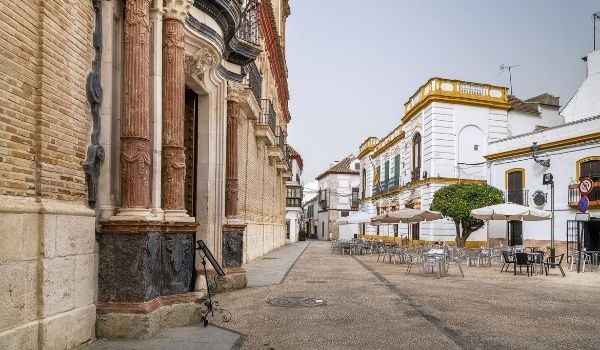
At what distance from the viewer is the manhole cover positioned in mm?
9461

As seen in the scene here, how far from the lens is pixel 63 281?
5.61m

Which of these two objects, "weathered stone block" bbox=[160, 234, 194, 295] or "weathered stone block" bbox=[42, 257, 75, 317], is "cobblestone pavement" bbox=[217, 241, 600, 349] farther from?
"weathered stone block" bbox=[42, 257, 75, 317]

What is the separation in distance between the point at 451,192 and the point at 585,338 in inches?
704

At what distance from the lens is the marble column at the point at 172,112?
7.67m

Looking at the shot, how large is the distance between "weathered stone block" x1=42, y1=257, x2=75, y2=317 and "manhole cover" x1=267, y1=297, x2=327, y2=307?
438cm

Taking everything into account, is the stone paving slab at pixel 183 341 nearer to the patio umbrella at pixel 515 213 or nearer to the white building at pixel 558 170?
the patio umbrella at pixel 515 213

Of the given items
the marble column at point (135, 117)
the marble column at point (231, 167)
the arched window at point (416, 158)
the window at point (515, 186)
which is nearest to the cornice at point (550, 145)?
the window at point (515, 186)

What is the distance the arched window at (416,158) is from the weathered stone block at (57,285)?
2692 centimetres

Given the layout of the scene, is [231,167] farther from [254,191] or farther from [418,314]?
[254,191]

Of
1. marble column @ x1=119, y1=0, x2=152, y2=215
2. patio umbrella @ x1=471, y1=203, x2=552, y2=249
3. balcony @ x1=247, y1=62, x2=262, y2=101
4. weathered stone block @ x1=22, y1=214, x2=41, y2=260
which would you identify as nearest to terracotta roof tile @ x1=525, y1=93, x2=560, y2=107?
patio umbrella @ x1=471, y1=203, x2=552, y2=249

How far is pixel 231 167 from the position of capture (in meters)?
12.6

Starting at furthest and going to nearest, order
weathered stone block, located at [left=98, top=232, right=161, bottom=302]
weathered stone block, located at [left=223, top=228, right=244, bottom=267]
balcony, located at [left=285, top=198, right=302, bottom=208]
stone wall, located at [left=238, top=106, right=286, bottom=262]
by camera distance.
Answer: balcony, located at [left=285, top=198, right=302, bottom=208] → stone wall, located at [left=238, top=106, right=286, bottom=262] → weathered stone block, located at [left=223, top=228, right=244, bottom=267] → weathered stone block, located at [left=98, top=232, right=161, bottom=302]

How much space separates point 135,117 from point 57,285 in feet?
7.66

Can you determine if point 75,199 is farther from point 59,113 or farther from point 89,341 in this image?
point 89,341
